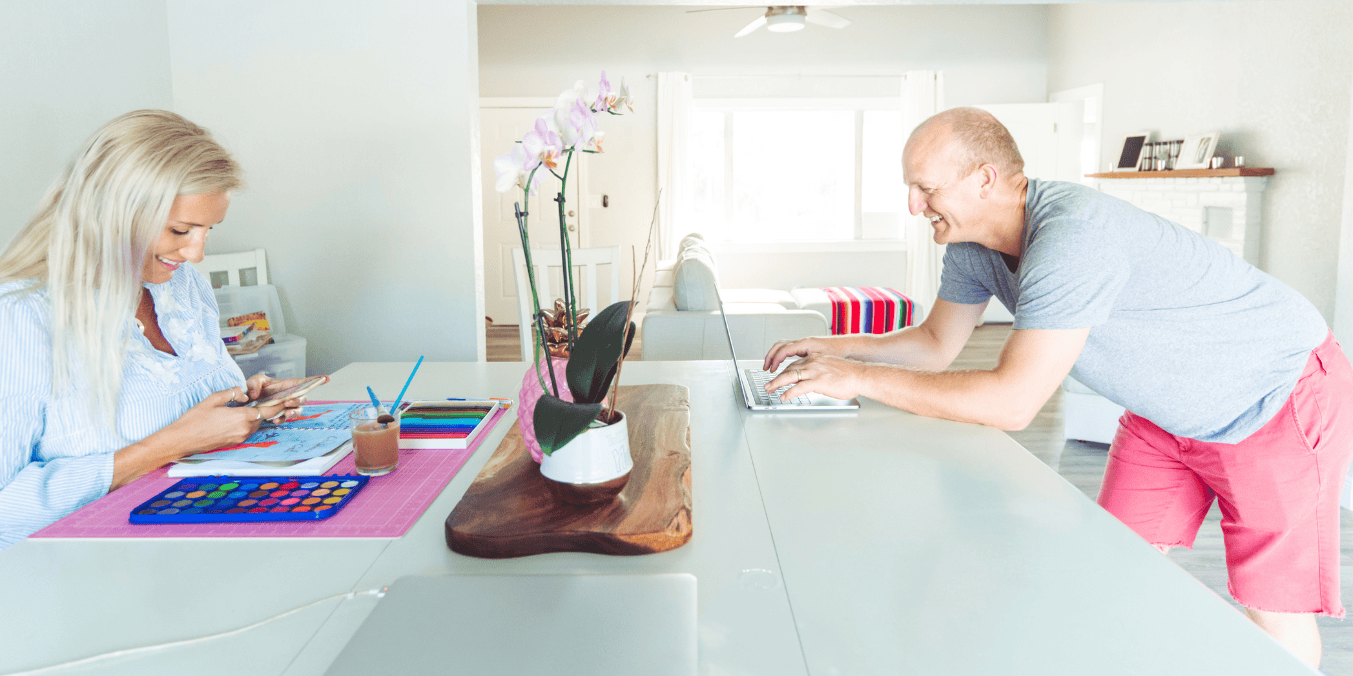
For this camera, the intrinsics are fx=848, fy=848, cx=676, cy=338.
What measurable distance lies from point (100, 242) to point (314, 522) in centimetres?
60

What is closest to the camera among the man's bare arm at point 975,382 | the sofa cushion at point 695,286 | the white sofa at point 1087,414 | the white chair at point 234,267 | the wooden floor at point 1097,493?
the man's bare arm at point 975,382

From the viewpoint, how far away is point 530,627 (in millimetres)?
778

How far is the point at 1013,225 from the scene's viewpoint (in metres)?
1.58

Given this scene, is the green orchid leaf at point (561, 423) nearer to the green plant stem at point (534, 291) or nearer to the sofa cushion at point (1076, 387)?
the green plant stem at point (534, 291)

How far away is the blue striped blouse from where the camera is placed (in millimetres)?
1188

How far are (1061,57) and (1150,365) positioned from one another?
6.19 meters

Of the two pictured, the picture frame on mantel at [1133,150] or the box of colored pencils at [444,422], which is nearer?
the box of colored pencils at [444,422]

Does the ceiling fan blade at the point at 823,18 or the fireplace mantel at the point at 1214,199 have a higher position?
the ceiling fan blade at the point at 823,18

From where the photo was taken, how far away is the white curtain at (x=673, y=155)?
272 inches

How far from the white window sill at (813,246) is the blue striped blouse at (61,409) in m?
5.93

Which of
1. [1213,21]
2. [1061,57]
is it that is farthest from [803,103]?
[1213,21]

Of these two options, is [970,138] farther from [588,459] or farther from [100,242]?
[100,242]

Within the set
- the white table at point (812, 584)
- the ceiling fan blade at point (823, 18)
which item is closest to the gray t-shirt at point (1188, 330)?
the white table at point (812, 584)

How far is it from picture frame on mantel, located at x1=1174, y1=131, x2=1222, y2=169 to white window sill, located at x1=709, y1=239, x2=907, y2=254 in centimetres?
253
